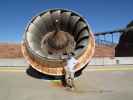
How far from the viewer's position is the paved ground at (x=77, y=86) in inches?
450

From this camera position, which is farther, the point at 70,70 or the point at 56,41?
the point at 56,41

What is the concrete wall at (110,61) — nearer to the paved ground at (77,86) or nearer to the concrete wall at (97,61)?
the concrete wall at (97,61)

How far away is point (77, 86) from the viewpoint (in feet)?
42.8

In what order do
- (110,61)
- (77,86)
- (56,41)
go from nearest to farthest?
1. (77,86)
2. (56,41)
3. (110,61)

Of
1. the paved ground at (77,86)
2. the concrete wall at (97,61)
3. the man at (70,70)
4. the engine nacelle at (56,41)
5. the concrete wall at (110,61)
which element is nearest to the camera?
the paved ground at (77,86)

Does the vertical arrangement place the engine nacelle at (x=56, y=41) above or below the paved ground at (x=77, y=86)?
above

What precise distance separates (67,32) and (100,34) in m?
28.0

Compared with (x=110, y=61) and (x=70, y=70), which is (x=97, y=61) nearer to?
(x=110, y=61)

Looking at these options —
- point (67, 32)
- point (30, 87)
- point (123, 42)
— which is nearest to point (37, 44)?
point (67, 32)

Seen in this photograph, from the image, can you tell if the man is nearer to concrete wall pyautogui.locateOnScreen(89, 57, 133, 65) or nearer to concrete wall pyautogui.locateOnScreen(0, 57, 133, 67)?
concrete wall pyautogui.locateOnScreen(0, 57, 133, 67)

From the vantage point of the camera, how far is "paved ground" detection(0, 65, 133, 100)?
11.4 m

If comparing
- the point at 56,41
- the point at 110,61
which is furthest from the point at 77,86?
the point at 110,61

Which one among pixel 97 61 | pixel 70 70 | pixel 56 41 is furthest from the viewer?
pixel 97 61

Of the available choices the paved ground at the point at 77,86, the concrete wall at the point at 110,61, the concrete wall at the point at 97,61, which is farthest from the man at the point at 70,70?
the concrete wall at the point at 110,61
